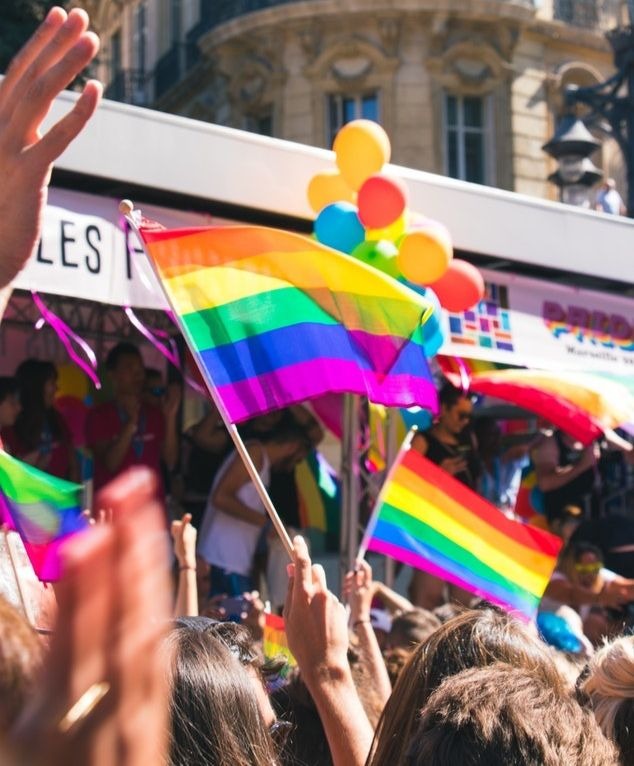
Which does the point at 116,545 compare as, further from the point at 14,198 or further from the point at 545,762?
the point at 545,762

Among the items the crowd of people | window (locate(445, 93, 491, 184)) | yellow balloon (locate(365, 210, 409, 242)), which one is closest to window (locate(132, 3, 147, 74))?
window (locate(445, 93, 491, 184))

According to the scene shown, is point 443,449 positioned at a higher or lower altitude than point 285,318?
lower

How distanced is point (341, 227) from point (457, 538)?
1.38m

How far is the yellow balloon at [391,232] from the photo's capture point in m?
5.77

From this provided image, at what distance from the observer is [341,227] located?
5.75m

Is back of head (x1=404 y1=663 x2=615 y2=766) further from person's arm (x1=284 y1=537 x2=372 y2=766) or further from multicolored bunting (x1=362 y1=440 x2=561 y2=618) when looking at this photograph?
multicolored bunting (x1=362 y1=440 x2=561 y2=618)

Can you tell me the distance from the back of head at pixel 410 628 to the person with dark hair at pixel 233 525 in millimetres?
1777

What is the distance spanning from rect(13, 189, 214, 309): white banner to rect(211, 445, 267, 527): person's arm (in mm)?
1183

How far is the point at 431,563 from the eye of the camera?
211 inches

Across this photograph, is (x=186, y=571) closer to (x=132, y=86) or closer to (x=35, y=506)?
(x=35, y=506)

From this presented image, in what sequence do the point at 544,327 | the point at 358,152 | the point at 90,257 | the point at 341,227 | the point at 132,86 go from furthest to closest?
the point at 132,86, the point at 544,327, the point at 358,152, the point at 341,227, the point at 90,257

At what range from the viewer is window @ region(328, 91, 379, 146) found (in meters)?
25.3

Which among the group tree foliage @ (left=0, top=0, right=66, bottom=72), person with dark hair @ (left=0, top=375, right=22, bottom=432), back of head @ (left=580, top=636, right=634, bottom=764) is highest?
tree foliage @ (left=0, top=0, right=66, bottom=72)

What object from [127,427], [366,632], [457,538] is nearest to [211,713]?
[366,632]
